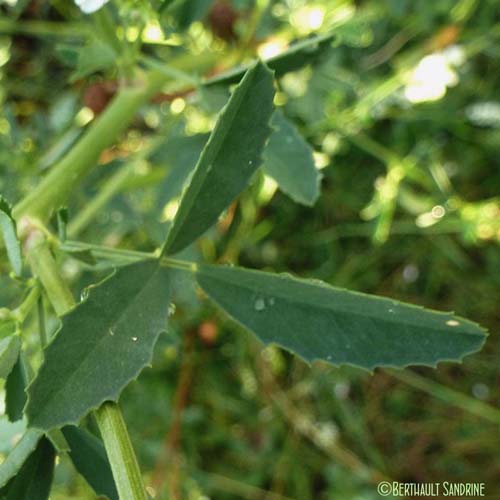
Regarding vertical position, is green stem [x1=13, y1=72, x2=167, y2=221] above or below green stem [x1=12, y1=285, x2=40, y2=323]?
below

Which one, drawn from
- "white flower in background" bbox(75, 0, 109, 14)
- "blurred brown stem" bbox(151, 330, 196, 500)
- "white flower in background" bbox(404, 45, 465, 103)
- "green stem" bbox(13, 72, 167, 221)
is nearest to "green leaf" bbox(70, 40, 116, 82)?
"green stem" bbox(13, 72, 167, 221)

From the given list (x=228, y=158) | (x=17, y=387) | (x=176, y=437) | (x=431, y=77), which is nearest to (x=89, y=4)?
(x=228, y=158)

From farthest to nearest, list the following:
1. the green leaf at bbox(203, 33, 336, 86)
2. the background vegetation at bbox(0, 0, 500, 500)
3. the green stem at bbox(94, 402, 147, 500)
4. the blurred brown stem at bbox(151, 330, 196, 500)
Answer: the blurred brown stem at bbox(151, 330, 196, 500) → the background vegetation at bbox(0, 0, 500, 500) → the green leaf at bbox(203, 33, 336, 86) → the green stem at bbox(94, 402, 147, 500)

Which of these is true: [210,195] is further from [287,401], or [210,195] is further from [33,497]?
[287,401]

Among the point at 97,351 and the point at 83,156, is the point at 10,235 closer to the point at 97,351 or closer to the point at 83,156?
the point at 97,351


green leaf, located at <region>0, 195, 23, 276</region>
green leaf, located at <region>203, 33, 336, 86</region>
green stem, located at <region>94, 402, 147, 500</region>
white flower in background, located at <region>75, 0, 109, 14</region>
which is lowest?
green leaf, located at <region>203, 33, 336, 86</region>

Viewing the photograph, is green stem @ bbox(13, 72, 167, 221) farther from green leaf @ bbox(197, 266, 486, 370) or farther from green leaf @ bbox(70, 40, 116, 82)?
green leaf @ bbox(197, 266, 486, 370)
